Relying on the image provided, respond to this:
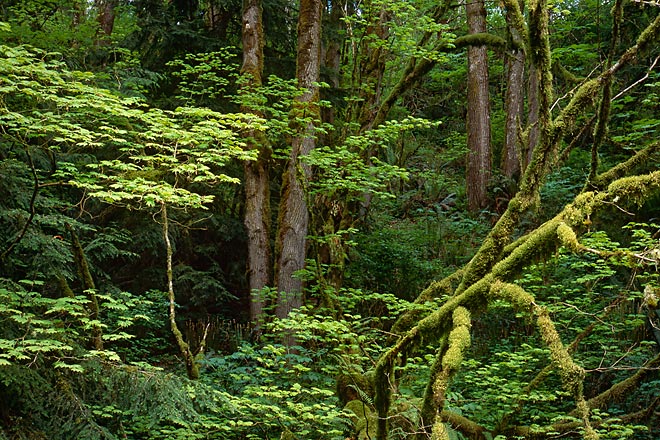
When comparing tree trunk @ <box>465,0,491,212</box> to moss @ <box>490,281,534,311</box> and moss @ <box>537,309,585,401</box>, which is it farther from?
moss @ <box>537,309,585,401</box>

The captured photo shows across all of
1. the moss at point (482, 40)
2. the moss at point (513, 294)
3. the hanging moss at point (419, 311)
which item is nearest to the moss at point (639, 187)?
the moss at point (513, 294)

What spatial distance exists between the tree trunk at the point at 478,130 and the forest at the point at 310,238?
6 cm

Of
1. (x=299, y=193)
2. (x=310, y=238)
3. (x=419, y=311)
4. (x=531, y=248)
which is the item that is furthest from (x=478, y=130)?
(x=531, y=248)

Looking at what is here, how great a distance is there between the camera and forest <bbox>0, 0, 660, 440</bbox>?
3.31m

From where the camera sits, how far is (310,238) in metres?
7.81

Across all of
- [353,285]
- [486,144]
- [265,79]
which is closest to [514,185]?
[486,144]

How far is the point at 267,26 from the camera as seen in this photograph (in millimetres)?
10242

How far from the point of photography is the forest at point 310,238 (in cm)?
331

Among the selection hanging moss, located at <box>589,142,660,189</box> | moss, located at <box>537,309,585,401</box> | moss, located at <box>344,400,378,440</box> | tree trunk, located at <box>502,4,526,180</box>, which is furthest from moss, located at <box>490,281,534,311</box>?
tree trunk, located at <box>502,4,526,180</box>

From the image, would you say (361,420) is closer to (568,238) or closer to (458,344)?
(458,344)

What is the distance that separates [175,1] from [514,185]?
27.3 feet

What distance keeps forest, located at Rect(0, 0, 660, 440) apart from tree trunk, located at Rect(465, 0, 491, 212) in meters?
0.06

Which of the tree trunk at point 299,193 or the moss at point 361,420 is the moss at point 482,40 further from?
the moss at point 361,420

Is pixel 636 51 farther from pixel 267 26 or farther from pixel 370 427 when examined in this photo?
pixel 267 26
